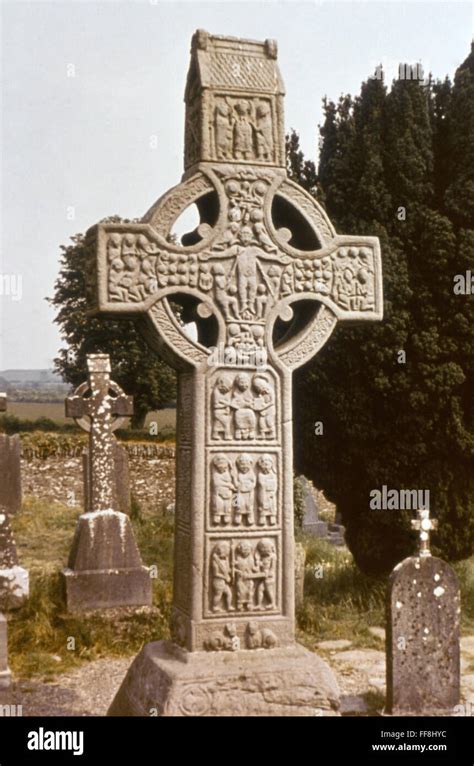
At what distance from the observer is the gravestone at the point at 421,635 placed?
6102 mm

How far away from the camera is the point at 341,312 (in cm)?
527

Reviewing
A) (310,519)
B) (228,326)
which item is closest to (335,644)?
(228,326)

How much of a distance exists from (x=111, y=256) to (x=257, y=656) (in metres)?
2.39

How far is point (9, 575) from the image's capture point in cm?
926

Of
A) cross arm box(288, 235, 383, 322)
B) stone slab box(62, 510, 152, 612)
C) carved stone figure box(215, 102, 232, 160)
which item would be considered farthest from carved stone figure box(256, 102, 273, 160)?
stone slab box(62, 510, 152, 612)

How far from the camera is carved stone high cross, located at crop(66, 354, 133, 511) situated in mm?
10078

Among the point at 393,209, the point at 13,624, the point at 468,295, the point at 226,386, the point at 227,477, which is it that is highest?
the point at 393,209

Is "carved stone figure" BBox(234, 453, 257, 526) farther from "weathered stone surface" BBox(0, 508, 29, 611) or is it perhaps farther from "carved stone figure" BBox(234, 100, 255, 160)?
"weathered stone surface" BBox(0, 508, 29, 611)

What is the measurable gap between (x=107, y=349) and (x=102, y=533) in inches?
850

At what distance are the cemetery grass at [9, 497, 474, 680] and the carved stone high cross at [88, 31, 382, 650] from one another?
2.18 meters

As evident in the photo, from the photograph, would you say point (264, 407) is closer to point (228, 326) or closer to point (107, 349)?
point (228, 326)
